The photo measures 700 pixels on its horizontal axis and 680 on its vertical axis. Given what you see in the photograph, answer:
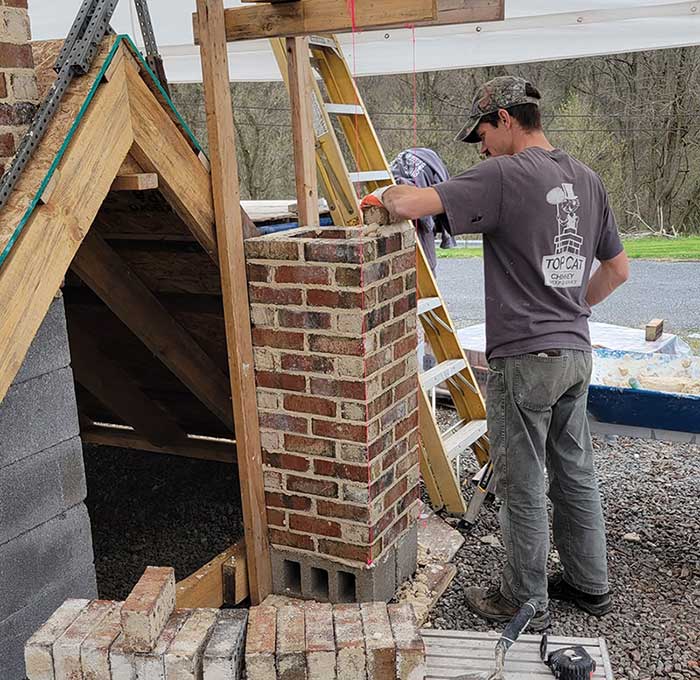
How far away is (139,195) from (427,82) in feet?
52.8

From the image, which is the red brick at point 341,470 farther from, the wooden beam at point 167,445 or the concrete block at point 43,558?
the wooden beam at point 167,445

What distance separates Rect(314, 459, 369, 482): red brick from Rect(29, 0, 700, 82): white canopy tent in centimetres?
302

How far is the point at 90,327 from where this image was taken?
418cm

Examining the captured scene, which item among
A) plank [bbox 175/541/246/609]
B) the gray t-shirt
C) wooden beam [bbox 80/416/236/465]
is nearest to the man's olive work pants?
the gray t-shirt

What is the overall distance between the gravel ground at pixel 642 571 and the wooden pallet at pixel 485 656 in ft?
2.74

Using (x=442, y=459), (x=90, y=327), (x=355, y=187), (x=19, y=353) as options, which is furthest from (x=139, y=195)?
(x=442, y=459)

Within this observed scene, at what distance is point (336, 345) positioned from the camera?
9.92 feet

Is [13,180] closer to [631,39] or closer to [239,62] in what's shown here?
[631,39]

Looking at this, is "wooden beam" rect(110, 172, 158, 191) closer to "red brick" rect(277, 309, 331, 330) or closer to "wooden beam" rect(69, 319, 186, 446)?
"red brick" rect(277, 309, 331, 330)

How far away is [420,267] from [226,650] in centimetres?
291

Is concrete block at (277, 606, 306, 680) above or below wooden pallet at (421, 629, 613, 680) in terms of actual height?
above

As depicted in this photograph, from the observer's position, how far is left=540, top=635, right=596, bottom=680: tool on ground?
7.22ft

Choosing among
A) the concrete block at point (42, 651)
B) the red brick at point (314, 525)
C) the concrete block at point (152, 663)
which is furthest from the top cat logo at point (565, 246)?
the concrete block at point (42, 651)

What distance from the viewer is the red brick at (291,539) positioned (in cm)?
330
